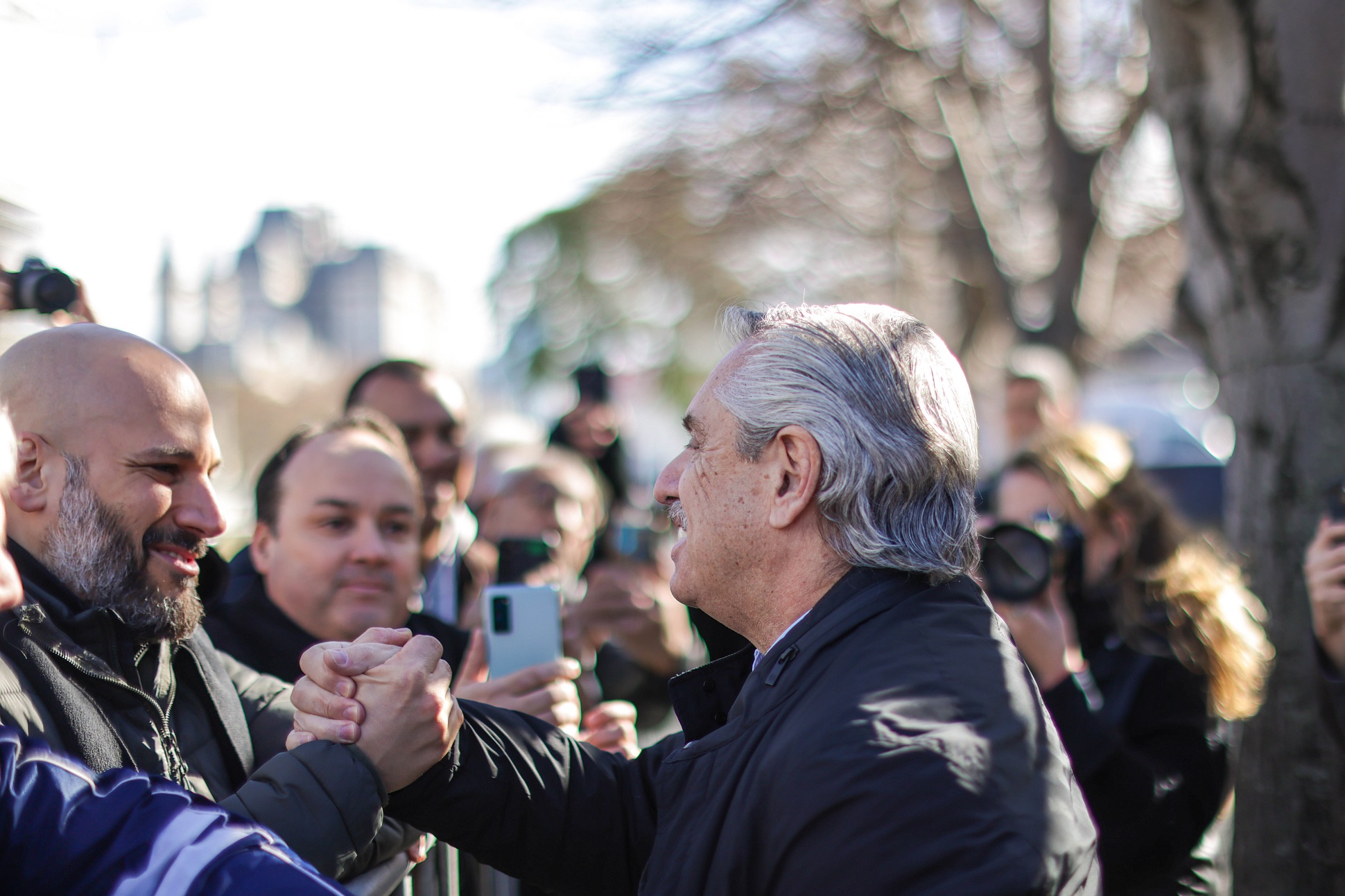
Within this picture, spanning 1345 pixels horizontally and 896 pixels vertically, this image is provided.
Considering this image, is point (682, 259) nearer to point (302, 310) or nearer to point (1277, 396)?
point (1277, 396)

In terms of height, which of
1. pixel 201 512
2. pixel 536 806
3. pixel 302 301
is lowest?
pixel 536 806

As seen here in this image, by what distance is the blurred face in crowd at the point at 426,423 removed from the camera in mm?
4258

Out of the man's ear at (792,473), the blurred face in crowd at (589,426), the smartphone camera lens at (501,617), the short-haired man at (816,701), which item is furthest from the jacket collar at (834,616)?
the blurred face in crowd at (589,426)

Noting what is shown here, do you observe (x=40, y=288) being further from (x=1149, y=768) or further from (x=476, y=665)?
(x=1149, y=768)

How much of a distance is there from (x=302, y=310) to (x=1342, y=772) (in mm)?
133657

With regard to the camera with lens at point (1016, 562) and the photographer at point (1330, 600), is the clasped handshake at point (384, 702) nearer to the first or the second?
the camera with lens at point (1016, 562)

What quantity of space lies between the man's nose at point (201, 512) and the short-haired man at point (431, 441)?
185 cm

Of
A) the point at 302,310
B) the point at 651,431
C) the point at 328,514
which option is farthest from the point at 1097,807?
the point at 302,310

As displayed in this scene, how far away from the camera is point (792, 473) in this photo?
74.5 inches

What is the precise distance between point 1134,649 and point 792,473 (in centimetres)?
152

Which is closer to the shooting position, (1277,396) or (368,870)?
(368,870)

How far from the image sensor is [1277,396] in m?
3.19

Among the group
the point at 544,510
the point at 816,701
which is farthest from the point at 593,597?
the point at 816,701

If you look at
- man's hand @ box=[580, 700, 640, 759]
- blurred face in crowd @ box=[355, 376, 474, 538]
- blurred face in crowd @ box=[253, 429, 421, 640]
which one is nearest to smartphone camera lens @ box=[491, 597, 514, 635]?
man's hand @ box=[580, 700, 640, 759]
